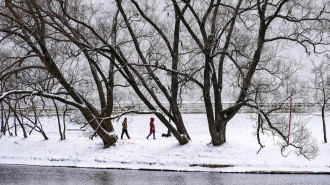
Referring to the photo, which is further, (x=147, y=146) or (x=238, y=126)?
(x=238, y=126)

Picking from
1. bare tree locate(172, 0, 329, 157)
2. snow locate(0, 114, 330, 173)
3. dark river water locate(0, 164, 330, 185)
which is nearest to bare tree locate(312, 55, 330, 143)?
snow locate(0, 114, 330, 173)

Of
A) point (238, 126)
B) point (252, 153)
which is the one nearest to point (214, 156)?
point (252, 153)

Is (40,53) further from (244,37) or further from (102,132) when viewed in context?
(244,37)

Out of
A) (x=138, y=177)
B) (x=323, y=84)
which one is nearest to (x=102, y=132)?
(x=138, y=177)

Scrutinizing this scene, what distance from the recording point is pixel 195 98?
44.3m

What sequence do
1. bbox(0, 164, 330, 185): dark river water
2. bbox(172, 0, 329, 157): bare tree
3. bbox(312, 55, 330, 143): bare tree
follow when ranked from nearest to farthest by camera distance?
bbox(0, 164, 330, 185): dark river water, bbox(172, 0, 329, 157): bare tree, bbox(312, 55, 330, 143): bare tree

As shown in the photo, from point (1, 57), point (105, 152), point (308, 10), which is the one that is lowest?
point (105, 152)

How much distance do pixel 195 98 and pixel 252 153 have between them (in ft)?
83.9

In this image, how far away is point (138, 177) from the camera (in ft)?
53.7

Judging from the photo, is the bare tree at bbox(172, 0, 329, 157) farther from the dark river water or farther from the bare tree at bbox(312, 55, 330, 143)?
the bare tree at bbox(312, 55, 330, 143)

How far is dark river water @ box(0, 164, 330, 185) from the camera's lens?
15.2m

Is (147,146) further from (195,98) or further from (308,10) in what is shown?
(195,98)

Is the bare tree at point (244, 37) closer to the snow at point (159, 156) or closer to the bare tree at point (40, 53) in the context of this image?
the snow at point (159, 156)

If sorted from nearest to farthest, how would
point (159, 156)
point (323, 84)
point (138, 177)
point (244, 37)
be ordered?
point (138, 177), point (159, 156), point (244, 37), point (323, 84)
